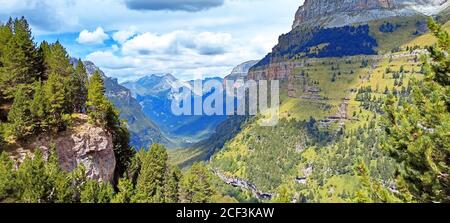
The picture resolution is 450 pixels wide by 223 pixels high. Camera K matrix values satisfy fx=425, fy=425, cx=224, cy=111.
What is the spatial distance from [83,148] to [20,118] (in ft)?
47.6

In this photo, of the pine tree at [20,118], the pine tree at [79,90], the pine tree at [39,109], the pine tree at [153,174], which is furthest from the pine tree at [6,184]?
the pine tree at [153,174]

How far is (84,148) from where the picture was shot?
251 feet

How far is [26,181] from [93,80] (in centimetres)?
3943

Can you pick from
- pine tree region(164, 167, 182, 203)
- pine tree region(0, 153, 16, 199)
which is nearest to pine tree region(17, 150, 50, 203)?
pine tree region(0, 153, 16, 199)

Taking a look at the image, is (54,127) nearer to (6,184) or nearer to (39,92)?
(39,92)

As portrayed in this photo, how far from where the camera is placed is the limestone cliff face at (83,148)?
69.2 m

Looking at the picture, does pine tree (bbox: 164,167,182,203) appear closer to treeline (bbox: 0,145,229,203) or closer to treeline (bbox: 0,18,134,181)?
treeline (bbox: 0,145,229,203)

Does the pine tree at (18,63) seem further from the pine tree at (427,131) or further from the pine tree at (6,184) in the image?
the pine tree at (427,131)

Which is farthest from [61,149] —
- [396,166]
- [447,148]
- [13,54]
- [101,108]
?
[447,148]

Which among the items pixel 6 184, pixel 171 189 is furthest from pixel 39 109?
pixel 171 189

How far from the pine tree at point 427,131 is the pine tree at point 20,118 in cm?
5336

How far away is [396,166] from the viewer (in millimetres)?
33188
